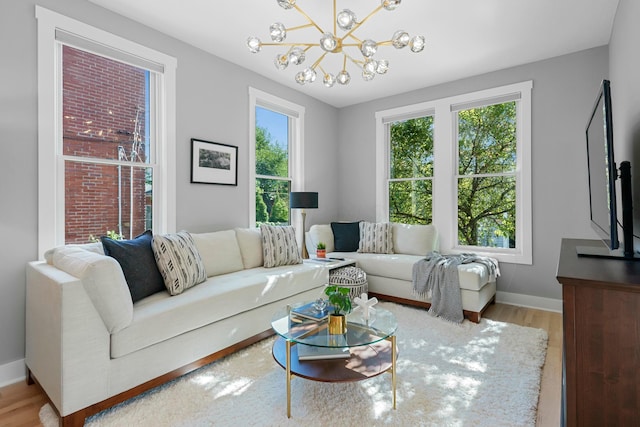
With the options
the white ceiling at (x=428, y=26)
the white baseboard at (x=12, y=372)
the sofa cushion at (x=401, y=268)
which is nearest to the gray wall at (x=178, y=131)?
the white baseboard at (x=12, y=372)

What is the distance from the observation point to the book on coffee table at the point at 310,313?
7.28 ft

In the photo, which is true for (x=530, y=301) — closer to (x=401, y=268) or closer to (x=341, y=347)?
(x=401, y=268)

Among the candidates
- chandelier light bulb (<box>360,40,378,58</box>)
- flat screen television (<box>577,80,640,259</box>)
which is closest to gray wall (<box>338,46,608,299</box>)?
flat screen television (<box>577,80,640,259</box>)

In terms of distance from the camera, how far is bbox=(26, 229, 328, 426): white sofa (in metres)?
1.76

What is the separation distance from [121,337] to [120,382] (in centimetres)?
26

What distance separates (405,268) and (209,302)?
7.53ft

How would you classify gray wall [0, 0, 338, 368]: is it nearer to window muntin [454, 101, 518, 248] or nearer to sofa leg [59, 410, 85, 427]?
sofa leg [59, 410, 85, 427]

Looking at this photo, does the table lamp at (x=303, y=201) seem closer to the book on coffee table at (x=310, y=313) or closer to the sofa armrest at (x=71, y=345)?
the book on coffee table at (x=310, y=313)

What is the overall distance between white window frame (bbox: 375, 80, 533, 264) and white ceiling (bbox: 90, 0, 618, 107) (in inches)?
14.6

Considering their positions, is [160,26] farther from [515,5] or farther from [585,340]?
[585,340]

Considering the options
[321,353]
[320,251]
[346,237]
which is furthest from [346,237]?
[321,353]

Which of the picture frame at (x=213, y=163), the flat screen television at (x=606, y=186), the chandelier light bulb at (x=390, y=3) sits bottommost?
the flat screen television at (x=606, y=186)

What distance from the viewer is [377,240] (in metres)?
4.53

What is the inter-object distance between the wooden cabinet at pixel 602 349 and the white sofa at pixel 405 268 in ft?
7.83
